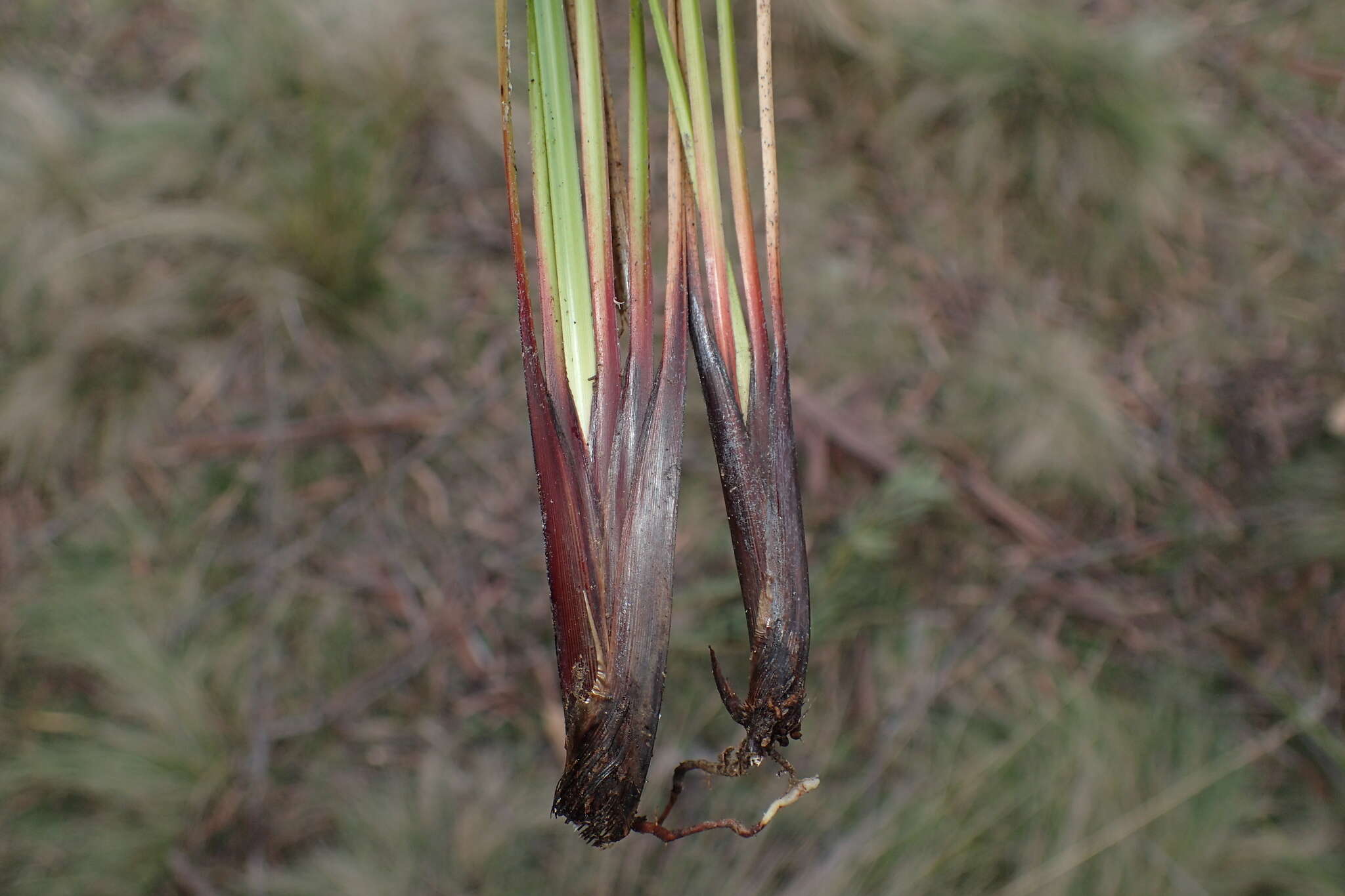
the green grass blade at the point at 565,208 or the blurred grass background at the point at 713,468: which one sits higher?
the green grass blade at the point at 565,208

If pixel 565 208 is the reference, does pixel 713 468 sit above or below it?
below

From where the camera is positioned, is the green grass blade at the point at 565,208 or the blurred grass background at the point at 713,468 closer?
the green grass blade at the point at 565,208

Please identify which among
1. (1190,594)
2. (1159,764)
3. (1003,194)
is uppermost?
(1003,194)

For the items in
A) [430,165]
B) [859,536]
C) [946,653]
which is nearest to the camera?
[859,536]

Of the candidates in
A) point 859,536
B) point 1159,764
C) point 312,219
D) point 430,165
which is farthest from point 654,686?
Answer: point 430,165

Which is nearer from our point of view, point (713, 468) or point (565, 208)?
point (565, 208)

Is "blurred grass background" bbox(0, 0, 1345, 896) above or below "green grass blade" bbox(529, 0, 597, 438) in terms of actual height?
below

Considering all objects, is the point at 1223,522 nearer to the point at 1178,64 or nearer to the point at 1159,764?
the point at 1159,764

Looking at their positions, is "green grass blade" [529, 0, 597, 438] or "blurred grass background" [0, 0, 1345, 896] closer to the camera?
"green grass blade" [529, 0, 597, 438]
